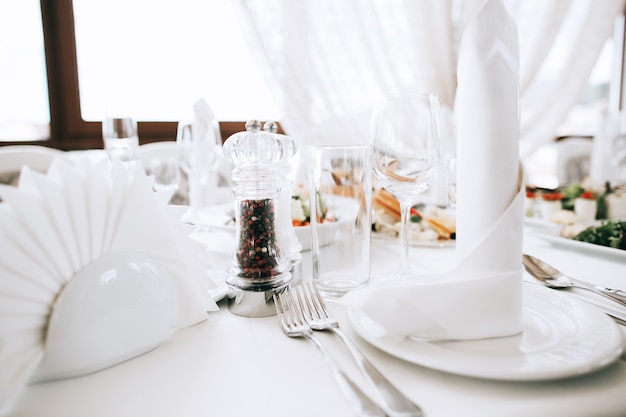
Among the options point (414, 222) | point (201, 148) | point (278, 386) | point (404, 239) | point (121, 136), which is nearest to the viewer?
point (278, 386)

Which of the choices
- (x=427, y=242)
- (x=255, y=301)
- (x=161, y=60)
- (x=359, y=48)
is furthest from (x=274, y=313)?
(x=161, y=60)

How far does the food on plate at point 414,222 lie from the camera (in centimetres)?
92

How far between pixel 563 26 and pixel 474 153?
352 cm

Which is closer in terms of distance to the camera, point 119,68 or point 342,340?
point 342,340

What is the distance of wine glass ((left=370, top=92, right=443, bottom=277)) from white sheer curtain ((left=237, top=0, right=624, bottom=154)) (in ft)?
6.66

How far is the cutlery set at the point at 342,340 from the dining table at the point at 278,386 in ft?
0.04

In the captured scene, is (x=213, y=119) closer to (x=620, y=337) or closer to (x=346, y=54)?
(x=620, y=337)

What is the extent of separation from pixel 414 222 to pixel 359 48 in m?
2.10

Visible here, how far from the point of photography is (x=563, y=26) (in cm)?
317

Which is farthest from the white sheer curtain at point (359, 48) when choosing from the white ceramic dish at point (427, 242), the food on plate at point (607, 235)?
the food on plate at point (607, 235)

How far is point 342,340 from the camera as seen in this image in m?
0.43

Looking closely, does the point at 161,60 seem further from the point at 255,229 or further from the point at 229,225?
the point at 255,229

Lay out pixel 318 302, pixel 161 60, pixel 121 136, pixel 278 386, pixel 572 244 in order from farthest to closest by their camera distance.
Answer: pixel 161 60
pixel 121 136
pixel 572 244
pixel 318 302
pixel 278 386

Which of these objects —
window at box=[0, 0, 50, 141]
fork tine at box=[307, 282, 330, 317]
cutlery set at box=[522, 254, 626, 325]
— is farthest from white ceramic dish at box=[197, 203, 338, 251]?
window at box=[0, 0, 50, 141]
